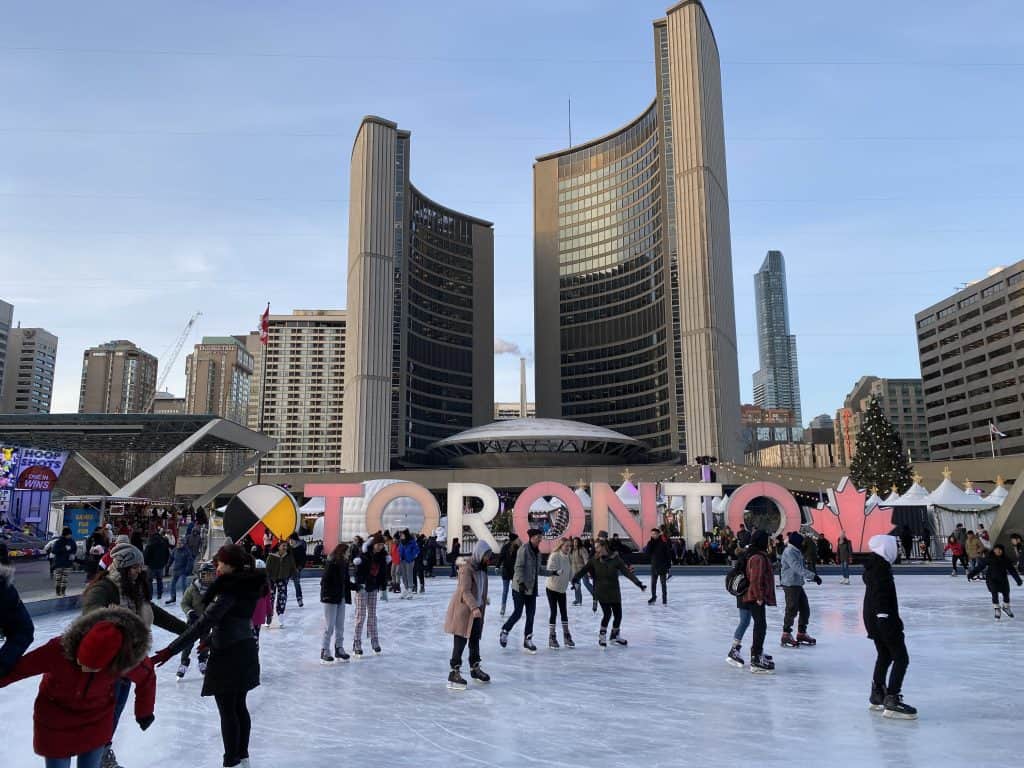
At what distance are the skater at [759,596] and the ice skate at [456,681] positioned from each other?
3.78m

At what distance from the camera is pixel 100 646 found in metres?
3.22

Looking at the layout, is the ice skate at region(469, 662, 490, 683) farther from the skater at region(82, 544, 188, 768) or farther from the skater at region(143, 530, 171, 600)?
the skater at region(143, 530, 171, 600)

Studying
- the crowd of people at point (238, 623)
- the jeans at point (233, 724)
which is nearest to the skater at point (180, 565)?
the crowd of people at point (238, 623)

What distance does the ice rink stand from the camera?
6.15 metres

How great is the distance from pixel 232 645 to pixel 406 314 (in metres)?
111

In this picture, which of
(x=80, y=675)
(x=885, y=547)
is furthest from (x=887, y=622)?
(x=80, y=675)

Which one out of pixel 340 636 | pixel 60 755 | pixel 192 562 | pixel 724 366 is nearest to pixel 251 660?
pixel 60 755

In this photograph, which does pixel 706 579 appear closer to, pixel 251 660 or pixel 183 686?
pixel 183 686

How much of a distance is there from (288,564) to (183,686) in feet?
18.2

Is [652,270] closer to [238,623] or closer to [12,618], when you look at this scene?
[238,623]

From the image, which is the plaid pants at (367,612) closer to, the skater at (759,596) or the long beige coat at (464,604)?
the long beige coat at (464,604)

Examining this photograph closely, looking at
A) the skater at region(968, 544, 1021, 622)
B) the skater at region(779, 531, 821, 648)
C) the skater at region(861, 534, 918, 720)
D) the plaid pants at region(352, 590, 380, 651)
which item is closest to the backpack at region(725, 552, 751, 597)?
the skater at region(779, 531, 821, 648)

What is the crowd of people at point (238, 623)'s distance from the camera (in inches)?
131

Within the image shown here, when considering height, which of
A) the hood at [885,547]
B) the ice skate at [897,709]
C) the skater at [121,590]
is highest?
the hood at [885,547]
